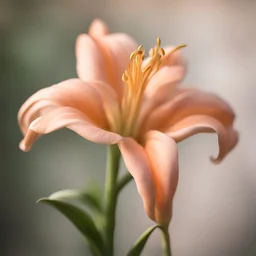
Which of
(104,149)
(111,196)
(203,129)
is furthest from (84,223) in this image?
(104,149)

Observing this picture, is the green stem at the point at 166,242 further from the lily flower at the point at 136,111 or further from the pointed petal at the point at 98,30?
the pointed petal at the point at 98,30

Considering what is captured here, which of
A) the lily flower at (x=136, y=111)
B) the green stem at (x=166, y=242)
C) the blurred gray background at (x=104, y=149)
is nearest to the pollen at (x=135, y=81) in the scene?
the lily flower at (x=136, y=111)

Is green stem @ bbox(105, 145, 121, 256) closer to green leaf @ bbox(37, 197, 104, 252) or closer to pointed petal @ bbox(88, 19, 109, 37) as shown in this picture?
green leaf @ bbox(37, 197, 104, 252)

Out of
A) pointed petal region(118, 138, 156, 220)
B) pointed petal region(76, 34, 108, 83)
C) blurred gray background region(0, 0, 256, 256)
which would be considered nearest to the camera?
pointed petal region(118, 138, 156, 220)

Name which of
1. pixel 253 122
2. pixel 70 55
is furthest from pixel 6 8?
pixel 253 122

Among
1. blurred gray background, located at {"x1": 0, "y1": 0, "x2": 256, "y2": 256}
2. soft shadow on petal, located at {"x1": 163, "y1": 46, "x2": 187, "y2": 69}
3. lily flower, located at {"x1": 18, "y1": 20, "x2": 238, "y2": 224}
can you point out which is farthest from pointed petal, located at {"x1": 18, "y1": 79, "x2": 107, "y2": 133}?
blurred gray background, located at {"x1": 0, "y1": 0, "x2": 256, "y2": 256}
